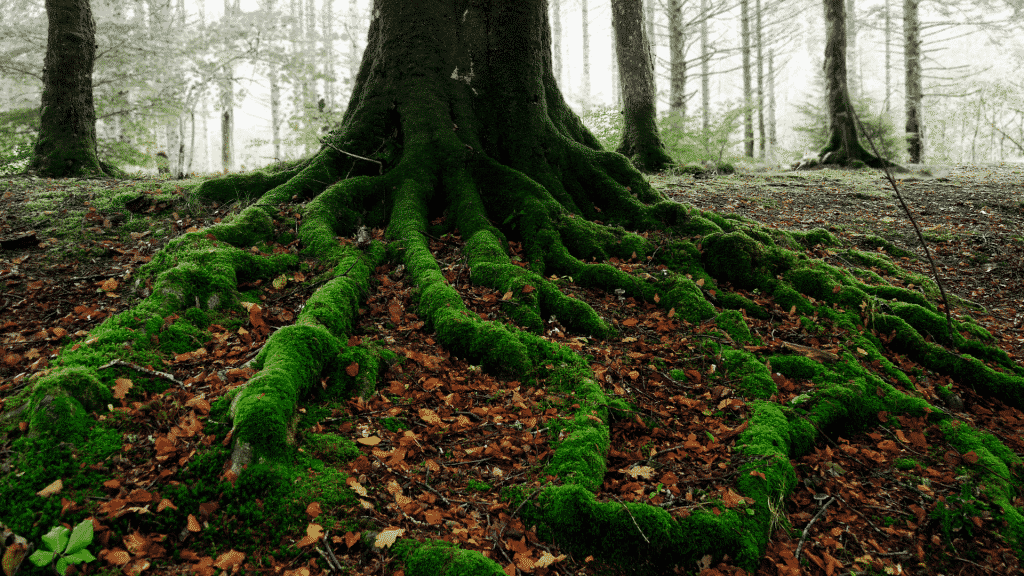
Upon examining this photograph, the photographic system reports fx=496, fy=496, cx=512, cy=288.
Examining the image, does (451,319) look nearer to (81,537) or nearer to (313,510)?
(313,510)

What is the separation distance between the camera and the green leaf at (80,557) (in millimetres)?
1838

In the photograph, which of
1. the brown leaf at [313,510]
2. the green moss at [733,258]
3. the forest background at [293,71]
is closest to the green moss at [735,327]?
the green moss at [733,258]

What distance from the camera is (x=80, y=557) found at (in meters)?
1.87

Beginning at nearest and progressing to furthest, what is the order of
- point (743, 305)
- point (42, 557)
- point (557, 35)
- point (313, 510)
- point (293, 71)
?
point (42, 557) → point (313, 510) → point (743, 305) → point (293, 71) → point (557, 35)

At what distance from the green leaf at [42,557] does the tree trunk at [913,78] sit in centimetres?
2268

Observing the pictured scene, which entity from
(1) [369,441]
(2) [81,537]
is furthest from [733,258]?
(2) [81,537]

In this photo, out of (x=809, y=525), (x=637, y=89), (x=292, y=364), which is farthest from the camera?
(x=637, y=89)

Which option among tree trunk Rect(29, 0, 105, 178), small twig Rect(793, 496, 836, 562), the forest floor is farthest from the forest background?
small twig Rect(793, 496, 836, 562)

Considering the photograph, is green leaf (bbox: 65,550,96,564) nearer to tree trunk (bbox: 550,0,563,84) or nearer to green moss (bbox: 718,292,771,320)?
green moss (bbox: 718,292,771,320)

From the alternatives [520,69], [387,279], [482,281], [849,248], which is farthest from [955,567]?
[520,69]

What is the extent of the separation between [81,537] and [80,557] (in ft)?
0.23

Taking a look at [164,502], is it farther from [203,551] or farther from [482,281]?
[482,281]

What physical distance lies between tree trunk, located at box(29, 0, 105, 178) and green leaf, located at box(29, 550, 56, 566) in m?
8.99

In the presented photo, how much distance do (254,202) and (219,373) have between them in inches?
119
